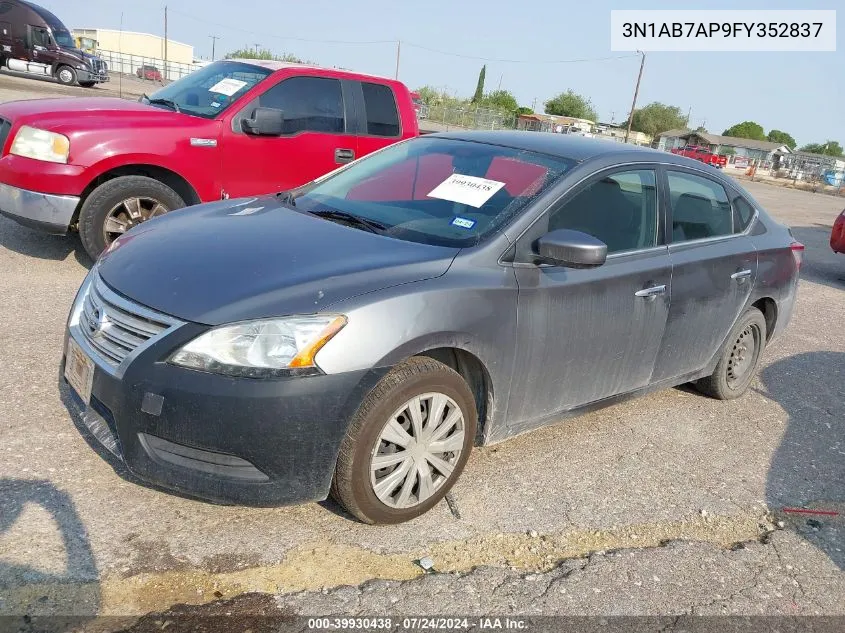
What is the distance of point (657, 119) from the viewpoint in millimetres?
107062

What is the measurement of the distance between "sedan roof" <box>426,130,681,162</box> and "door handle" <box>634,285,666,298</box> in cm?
74

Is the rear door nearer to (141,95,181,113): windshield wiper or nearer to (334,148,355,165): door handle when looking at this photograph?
(334,148,355,165): door handle

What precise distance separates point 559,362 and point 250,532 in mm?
1584

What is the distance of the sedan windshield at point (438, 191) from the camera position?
345 centimetres

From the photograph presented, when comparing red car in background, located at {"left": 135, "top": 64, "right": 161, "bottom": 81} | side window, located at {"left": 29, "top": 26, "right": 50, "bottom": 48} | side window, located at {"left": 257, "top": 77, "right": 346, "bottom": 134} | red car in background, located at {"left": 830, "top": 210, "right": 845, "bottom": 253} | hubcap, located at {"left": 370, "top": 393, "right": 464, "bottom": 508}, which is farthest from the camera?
red car in background, located at {"left": 135, "top": 64, "right": 161, "bottom": 81}

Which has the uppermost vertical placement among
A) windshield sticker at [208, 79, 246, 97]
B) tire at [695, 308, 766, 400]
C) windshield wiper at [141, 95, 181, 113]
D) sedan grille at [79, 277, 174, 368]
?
windshield sticker at [208, 79, 246, 97]

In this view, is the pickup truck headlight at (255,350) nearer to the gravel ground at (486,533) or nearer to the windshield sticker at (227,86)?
the gravel ground at (486,533)

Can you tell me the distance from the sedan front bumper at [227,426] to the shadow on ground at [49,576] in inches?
13.4

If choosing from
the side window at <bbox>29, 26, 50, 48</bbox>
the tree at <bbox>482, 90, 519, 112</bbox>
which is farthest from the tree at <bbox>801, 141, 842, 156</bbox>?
the side window at <bbox>29, 26, 50, 48</bbox>

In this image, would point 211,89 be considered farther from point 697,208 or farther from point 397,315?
point 397,315

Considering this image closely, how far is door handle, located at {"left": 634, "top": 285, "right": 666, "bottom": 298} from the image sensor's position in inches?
151

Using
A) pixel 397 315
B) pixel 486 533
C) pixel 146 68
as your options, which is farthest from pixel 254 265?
pixel 146 68

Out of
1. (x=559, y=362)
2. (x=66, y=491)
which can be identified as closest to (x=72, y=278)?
(x=66, y=491)

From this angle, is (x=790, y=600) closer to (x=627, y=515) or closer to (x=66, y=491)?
(x=627, y=515)
